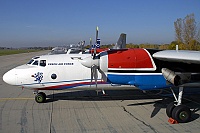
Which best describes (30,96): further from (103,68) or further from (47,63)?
(103,68)

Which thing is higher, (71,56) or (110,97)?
(71,56)

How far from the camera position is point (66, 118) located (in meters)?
8.30

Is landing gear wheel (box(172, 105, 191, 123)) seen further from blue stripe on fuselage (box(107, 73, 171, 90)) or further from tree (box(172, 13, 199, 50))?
tree (box(172, 13, 199, 50))

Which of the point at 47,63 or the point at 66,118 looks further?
the point at 47,63

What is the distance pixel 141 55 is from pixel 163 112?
3.18 meters

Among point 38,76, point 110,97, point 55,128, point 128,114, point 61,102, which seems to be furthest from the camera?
point 110,97

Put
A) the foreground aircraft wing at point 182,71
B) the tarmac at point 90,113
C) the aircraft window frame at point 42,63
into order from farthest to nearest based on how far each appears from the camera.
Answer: the aircraft window frame at point 42,63 → the tarmac at point 90,113 → the foreground aircraft wing at point 182,71

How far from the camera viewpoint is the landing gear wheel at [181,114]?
7.78m

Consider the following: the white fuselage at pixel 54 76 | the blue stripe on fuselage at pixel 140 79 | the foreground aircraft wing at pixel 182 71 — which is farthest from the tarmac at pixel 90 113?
the foreground aircraft wing at pixel 182 71

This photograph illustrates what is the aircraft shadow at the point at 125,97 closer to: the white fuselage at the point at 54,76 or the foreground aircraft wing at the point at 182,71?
the white fuselage at the point at 54,76

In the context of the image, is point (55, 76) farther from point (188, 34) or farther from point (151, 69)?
point (188, 34)

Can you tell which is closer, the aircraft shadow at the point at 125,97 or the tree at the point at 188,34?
the aircraft shadow at the point at 125,97

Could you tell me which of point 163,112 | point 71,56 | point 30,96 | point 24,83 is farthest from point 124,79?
point 30,96

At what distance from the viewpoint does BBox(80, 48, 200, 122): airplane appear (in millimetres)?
7441
